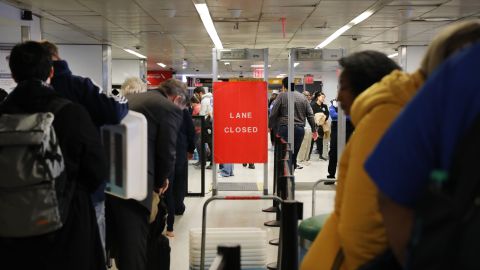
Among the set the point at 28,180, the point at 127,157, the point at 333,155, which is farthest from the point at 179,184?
the point at 28,180

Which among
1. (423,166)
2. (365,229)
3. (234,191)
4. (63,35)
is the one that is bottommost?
(234,191)

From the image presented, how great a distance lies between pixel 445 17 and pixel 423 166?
32.7ft

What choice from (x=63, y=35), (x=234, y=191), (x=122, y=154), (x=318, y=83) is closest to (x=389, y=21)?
(x=234, y=191)

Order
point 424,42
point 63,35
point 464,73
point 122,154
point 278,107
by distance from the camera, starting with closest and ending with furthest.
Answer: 1. point 464,73
2. point 122,154
3. point 278,107
4. point 63,35
5. point 424,42

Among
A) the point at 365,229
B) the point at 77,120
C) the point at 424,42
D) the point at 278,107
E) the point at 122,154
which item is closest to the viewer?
the point at 365,229

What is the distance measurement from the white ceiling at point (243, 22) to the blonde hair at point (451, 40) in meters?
7.45

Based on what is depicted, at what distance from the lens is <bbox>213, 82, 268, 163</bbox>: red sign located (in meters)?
6.59

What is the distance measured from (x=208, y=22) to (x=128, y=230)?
8296 millimetres

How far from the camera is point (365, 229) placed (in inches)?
58.8

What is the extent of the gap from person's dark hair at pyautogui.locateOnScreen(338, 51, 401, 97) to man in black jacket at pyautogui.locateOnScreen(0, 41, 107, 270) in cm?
113

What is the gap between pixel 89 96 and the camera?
8.58 ft

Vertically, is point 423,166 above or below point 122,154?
above

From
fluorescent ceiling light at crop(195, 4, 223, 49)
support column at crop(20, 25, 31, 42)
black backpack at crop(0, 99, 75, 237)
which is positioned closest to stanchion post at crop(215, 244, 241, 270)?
black backpack at crop(0, 99, 75, 237)

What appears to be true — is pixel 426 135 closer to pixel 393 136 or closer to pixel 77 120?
pixel 393 136
